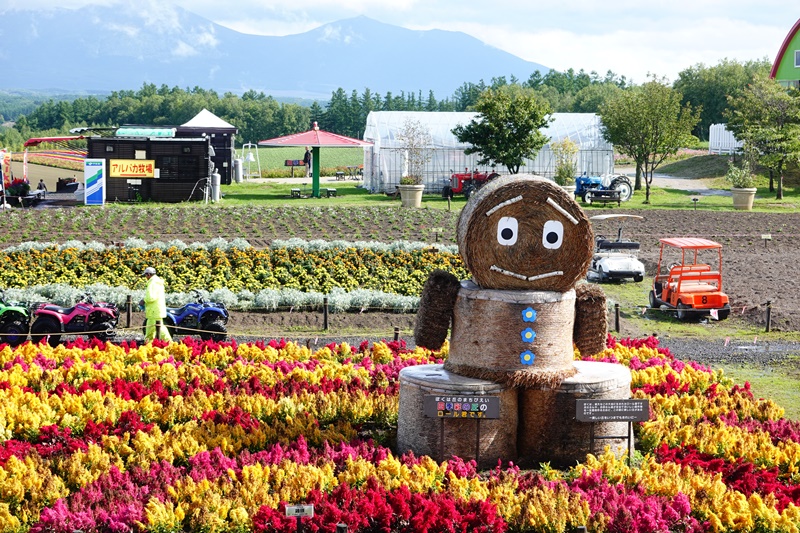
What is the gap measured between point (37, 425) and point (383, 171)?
33.9 m

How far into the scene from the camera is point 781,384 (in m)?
14.7

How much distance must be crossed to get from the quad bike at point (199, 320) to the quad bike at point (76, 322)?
933mm

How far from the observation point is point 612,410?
33.3 ft

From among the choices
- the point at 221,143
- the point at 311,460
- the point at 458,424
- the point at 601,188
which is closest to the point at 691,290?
the point at 458,424

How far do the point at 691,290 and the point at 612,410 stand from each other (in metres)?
10.3

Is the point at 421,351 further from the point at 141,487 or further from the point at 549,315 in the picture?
the point at 141,487

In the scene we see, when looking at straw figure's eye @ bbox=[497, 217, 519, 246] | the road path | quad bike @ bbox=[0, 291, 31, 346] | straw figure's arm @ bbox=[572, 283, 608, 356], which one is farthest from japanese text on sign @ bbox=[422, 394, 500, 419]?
the road path

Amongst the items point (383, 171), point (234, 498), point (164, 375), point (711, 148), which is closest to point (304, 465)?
point (234, 498)

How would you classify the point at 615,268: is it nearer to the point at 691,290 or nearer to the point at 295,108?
the point at 691,290

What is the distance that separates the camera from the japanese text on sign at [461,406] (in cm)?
995

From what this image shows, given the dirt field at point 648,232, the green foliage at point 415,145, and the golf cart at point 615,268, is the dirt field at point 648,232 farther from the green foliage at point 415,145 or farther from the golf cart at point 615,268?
the green foliage at point 415,145

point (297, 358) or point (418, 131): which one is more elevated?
point (418, 131)

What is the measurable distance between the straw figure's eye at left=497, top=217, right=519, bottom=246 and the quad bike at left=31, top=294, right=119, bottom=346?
840 centimetres

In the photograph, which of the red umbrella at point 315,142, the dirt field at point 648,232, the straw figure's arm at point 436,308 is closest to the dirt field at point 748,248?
the dirt field at point 648,232
